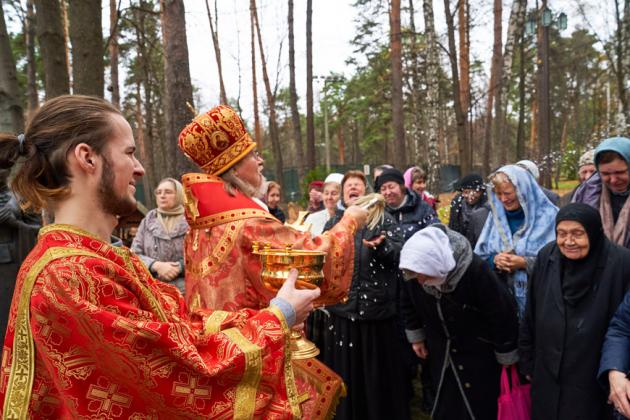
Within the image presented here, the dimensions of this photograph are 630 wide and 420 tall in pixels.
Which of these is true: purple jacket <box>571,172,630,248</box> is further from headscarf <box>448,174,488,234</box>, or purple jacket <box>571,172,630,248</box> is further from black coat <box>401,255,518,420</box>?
headscarf <box>448,174,488,234</box>

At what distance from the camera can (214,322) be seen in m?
1.95

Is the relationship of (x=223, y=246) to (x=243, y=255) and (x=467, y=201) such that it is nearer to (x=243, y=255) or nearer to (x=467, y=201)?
(x=243, y=255)

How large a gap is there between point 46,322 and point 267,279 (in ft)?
3.06

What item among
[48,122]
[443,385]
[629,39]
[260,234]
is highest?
[629,39]

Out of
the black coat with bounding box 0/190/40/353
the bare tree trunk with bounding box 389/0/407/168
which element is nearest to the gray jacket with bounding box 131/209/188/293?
the black coat with bounding box 0/190/40/353

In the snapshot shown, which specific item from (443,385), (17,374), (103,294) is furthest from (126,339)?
(443,385)

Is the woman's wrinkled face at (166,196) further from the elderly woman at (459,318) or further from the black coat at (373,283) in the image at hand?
the elderly woman at (459,318)

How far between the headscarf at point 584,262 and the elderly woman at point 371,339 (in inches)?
55.0

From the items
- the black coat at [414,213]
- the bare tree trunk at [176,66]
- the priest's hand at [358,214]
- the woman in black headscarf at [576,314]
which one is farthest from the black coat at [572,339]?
the bare tree trunk at [176,66]

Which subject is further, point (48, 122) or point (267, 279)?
point (267, 279)

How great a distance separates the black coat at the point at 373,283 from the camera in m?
4.05

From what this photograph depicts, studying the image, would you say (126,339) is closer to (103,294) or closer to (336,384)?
(103,294)

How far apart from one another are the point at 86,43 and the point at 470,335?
4710mm

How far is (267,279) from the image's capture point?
2.12 metres
